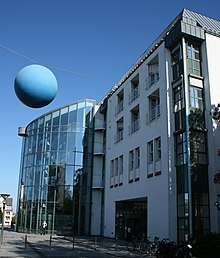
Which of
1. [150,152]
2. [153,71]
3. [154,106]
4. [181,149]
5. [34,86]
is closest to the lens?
[34,86]

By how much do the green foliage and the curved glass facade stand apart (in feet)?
76.6

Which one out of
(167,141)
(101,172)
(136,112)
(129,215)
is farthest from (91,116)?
(167,141)

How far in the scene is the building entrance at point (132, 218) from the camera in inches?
1209

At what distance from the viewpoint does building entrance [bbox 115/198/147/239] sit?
101 ft

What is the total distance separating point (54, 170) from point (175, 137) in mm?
20159

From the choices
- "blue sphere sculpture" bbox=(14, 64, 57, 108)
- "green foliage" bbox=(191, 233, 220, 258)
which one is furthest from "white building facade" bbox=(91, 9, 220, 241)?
"blue sphere sculpture" bbox=(14, 64, 57, 108)

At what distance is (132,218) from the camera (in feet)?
104

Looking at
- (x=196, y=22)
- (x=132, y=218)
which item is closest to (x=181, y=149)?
(x=196, y=22)

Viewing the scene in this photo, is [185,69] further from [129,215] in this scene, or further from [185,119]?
[129,215]

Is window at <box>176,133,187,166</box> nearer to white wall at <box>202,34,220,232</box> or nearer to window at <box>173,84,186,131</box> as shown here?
window at <box>173,84,186,131</box>

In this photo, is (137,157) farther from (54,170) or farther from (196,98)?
(54,170)

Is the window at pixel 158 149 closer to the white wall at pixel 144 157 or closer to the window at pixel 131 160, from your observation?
the white wall at pixel 144 157

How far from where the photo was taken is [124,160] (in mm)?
32938

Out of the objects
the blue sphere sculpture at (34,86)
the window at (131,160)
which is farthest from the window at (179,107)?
the blue sphere sculpture at (34,86)
